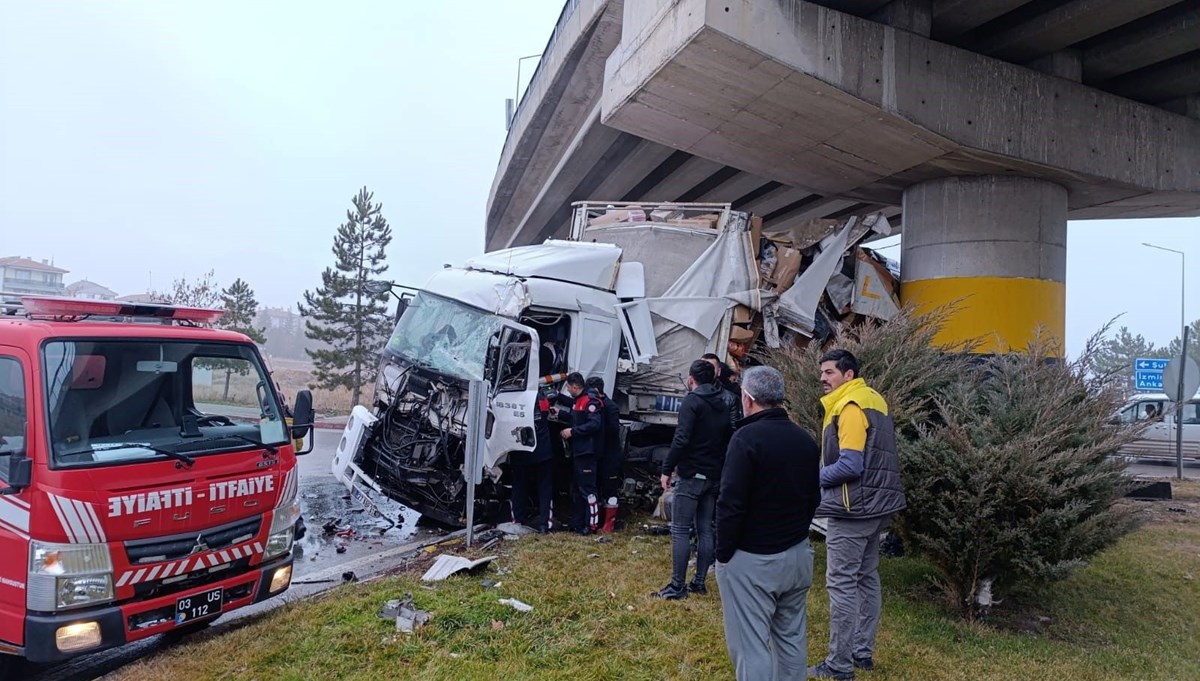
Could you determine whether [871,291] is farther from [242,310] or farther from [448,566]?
[242,310]

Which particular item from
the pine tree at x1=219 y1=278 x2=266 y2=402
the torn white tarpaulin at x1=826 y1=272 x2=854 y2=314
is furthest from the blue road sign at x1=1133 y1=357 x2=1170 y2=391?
the pine tree at x1=219 y1=278 x2=266 y2=402

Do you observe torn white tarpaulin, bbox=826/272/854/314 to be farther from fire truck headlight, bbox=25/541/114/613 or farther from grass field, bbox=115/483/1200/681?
fire truck headlight, bbox=25/541/114/613

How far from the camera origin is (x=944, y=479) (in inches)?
186

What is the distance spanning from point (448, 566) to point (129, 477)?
2.38 m

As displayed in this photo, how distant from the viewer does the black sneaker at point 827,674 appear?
394 centimetres

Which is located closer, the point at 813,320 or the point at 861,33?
the point at 861,33

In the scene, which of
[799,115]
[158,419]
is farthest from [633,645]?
[799,115]

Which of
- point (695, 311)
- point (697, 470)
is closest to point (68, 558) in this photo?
point (697, 470)

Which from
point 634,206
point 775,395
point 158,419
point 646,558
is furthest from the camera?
point 634,206

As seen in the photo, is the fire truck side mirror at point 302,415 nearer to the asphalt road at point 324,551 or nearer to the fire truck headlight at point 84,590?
the asphalt road at point 324,551

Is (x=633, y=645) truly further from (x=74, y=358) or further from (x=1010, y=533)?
(x=74, y=358)

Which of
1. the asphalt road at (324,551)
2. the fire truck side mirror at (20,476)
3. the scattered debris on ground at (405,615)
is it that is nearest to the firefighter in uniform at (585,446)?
the asphalt road at (324,551)

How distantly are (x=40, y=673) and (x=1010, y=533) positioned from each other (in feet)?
19.7

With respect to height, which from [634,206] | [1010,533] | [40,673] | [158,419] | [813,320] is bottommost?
[40,673]
